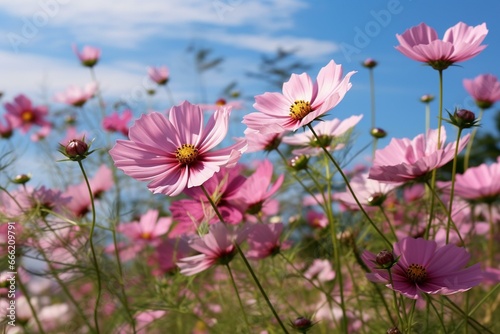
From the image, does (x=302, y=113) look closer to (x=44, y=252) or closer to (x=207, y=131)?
(x=207, y=131)

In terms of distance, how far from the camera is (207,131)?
27.4 inches

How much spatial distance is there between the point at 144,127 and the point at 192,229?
0.26 metres

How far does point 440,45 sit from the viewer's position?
29.0 inches

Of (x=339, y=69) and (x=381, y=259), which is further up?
(x=339, y=69)

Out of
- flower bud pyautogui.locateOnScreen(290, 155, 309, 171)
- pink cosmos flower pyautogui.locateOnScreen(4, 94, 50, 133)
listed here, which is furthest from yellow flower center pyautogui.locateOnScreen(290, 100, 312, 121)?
pink cosmos flower pyautogui.locateOnScreen(4, 94, 50, 133)

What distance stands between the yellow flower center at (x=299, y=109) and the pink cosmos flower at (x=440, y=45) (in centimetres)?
13

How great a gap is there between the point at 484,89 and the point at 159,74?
3.67ft

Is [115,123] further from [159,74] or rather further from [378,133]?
[378,133]

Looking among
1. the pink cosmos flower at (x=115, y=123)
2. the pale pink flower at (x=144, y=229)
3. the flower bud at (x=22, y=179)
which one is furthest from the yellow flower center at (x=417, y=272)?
the pink cosmos flower at (x=115, y=123)

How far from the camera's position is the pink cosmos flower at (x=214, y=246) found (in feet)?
2.34

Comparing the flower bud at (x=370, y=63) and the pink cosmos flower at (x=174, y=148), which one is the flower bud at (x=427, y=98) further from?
the pink cosmos flower at (x=174, y=148)

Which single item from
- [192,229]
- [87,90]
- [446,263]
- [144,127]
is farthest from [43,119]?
[446,263]

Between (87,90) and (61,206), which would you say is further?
(87,90)

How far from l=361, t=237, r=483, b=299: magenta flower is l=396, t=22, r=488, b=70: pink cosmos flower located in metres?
0.24
